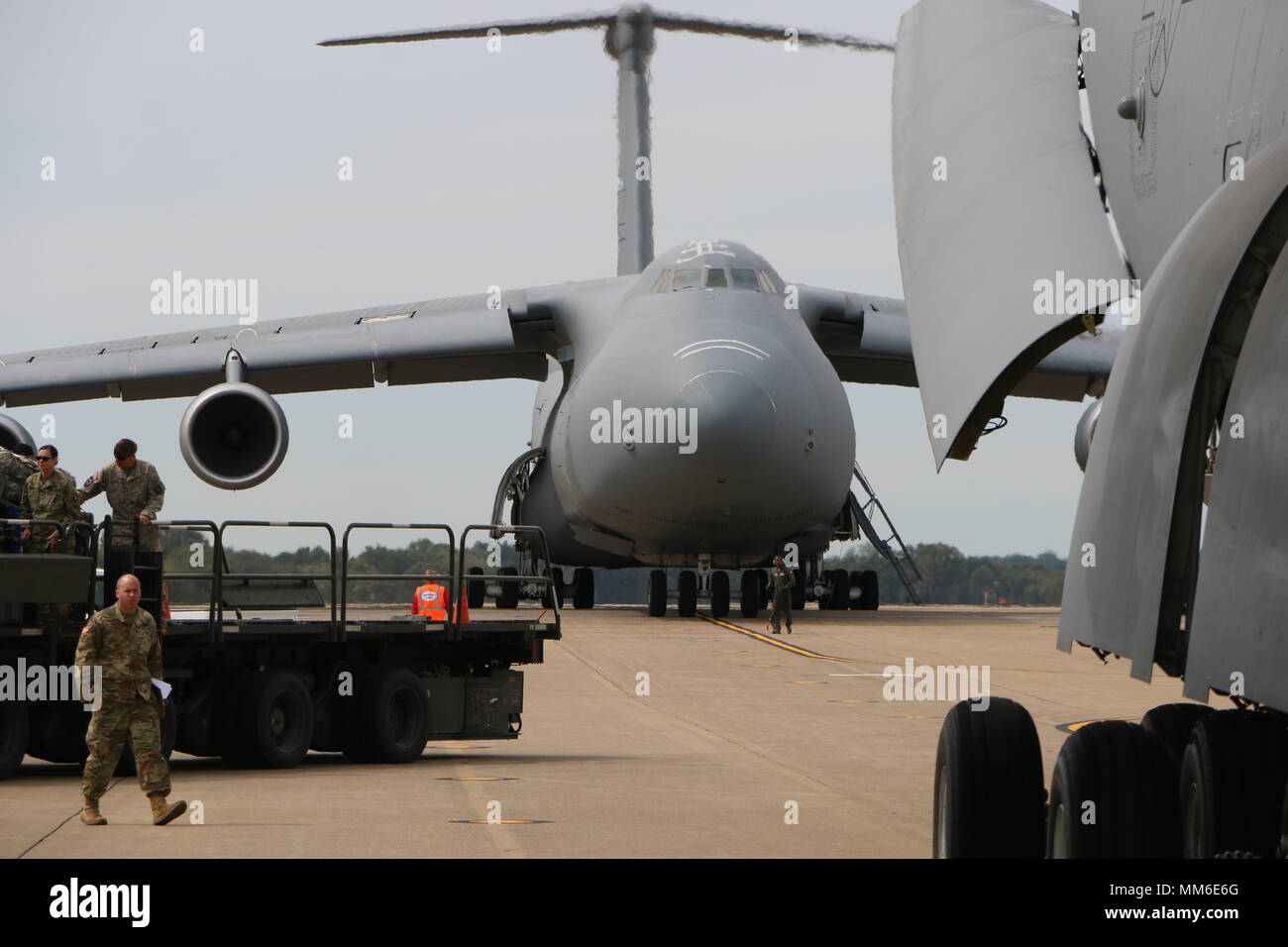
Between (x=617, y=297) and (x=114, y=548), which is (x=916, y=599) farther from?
(x=114, y=548)

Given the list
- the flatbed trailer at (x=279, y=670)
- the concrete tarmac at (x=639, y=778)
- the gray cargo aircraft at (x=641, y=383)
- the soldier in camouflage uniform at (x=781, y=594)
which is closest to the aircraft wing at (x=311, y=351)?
the gray cargo aircraft at (x=641, y=383)

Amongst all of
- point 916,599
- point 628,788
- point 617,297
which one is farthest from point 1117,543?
point 916,599

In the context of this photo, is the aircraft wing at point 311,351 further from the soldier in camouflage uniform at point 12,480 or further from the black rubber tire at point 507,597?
the soldier in camouflage uniform at point 12,480

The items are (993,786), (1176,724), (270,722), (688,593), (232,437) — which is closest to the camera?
(993,786)

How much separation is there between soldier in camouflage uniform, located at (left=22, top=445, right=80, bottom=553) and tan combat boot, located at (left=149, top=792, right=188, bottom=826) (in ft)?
11.3

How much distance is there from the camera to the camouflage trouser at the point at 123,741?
31.7ft

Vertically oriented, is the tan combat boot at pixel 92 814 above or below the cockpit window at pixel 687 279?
below

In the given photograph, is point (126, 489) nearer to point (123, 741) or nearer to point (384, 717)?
point (384, 717)

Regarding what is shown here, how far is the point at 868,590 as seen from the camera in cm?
3303

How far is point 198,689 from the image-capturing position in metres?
12.6

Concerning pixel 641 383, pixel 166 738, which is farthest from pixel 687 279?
pixel 166 738

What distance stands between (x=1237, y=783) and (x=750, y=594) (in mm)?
22513

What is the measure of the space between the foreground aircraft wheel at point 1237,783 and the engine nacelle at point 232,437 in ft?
67.7
